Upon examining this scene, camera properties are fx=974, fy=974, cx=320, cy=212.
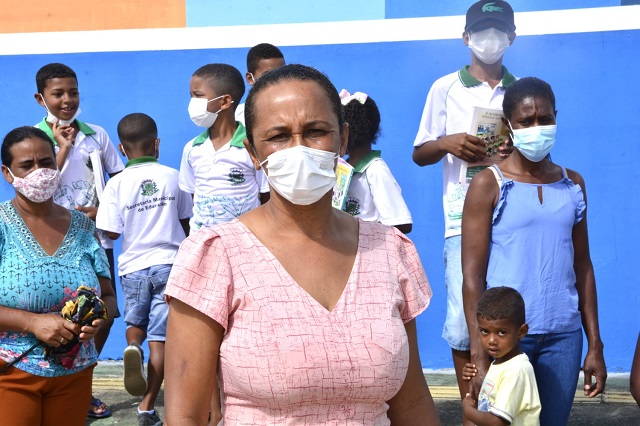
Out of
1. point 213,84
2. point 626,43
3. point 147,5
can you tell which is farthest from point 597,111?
point 147,5

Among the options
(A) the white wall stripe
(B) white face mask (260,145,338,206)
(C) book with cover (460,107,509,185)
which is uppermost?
(A) the white wall stripe

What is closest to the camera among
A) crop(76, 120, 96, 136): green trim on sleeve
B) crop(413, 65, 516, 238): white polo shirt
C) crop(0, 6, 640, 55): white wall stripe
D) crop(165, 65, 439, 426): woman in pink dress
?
crop(165, 65, 439, 426): woman in pink dress

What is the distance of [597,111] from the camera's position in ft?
21.6

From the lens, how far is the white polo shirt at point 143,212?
603 cm

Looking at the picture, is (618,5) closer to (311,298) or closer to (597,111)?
(597,111)

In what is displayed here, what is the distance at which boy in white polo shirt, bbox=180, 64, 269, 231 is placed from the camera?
571 centimetres

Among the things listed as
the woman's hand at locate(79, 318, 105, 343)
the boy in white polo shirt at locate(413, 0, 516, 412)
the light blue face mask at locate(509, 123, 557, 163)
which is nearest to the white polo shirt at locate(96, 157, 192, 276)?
the boy in white polo shirt at locate(413, 0, 516, 412)

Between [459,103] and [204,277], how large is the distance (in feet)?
9.93

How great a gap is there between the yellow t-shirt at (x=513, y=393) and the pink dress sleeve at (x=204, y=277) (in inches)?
75.0

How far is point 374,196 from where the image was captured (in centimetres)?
512

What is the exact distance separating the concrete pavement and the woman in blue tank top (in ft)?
5.77

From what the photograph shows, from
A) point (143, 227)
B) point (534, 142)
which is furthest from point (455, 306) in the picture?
point (143, 227)

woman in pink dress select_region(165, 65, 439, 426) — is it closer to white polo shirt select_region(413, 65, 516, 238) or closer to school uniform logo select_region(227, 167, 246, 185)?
white polo shirt select_region(413, 65, 516, 238)

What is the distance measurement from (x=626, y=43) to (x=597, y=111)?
49 centimetres
